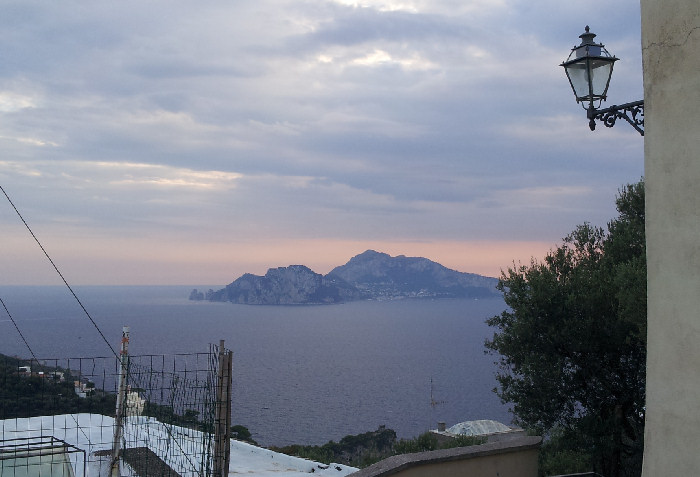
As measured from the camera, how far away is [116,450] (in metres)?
10.7

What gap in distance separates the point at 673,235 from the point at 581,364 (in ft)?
23.7

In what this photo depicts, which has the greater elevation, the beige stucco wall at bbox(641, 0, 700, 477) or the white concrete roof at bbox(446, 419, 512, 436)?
the beige stucco wall at bbox(641, 0, 700, 477)

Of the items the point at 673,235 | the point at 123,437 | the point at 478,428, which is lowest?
the point at 478,428

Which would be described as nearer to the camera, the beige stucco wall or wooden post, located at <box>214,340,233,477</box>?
the beige stucco wall

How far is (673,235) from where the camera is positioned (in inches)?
153

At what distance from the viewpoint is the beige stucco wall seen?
3.75 metres

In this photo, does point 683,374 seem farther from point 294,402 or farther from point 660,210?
Answer: point 294,402

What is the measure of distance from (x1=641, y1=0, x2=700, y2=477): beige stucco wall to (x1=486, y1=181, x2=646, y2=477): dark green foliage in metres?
5.97

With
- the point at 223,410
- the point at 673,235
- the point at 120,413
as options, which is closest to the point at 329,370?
the point at 120,413

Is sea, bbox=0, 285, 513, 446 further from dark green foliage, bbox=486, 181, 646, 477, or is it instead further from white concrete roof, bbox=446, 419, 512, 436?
dark green foliage, bbox=486, 181, 646, 477

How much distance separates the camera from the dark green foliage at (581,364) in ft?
33.3

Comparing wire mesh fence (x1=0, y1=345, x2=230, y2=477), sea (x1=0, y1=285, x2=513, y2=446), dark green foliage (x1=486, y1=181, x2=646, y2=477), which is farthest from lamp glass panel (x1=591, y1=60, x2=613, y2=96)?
sea (x1=0, y1=285, x2=513, y2=446)

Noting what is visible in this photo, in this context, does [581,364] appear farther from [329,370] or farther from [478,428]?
[329,370]

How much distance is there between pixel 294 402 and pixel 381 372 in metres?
29.5
